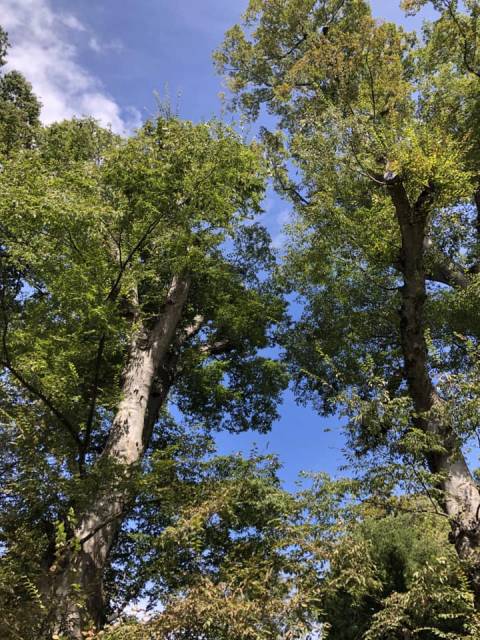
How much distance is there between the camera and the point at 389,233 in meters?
10.1

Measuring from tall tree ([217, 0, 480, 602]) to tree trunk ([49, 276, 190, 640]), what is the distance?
295cm

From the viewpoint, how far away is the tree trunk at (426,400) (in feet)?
19.3

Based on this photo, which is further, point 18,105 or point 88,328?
point 18,105

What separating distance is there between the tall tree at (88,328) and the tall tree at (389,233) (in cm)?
249

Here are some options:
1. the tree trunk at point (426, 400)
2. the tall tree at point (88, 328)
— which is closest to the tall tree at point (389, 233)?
the tree trunk at point (426, 400)

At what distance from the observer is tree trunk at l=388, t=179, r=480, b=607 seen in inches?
231

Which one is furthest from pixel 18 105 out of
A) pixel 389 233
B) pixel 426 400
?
pixel 426 400

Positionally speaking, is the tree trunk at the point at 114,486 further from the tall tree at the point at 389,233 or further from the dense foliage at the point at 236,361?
the tall tree at the point at 389,233

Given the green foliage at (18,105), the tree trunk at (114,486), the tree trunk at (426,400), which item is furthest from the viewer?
the green foliage at (18,105)

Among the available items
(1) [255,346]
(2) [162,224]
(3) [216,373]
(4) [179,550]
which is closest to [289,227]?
(1) [255,346]

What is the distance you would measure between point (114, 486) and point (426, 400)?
14.3ft

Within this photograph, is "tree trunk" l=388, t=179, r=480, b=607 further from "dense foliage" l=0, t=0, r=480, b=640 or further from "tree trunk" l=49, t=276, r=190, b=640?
"tree trunk" l=49, t=276, r=190, b=640

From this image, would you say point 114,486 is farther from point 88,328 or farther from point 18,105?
point 18,105

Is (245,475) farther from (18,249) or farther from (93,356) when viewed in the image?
(18,249)
